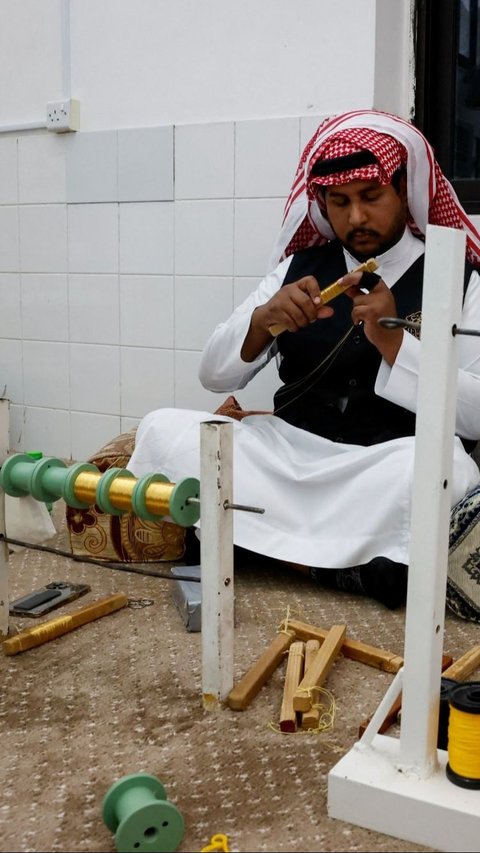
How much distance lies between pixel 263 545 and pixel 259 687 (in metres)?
0.60

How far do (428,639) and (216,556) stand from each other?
0.45 m

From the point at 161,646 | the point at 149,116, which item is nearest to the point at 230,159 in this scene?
the point at 149,116

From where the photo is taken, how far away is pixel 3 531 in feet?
A: 6.01

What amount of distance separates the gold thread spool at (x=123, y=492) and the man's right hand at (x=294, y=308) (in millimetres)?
661

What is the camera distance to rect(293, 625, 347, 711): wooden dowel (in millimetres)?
1538

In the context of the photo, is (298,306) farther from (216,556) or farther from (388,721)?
(388,721)

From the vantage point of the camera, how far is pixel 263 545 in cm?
224

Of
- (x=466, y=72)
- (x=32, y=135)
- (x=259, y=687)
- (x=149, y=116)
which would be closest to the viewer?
(x=259, y=687)

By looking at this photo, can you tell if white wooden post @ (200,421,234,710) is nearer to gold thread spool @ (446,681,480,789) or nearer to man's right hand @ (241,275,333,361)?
gold thread spool @ (446,681,480,789)

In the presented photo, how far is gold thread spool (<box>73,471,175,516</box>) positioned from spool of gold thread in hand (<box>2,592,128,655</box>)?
361 mm

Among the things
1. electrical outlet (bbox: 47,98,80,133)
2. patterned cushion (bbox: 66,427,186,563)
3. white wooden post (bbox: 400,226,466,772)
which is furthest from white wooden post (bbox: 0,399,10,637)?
electrical outlet (bbox: 47,98,80,133)

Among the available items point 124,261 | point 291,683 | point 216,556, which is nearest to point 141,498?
point 216,556

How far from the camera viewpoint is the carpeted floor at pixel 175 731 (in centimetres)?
127

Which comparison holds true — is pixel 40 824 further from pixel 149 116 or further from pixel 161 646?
pixel 149 116
